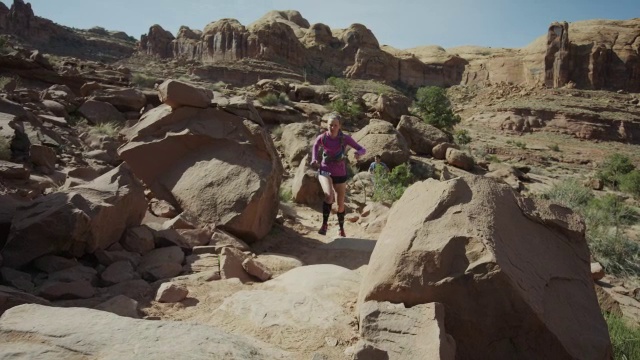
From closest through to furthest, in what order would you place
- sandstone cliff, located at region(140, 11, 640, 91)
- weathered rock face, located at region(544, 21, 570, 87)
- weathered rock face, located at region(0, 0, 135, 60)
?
weathered rock face, located at region(544, 21, 570, 87) → sandstone cliff, located at region(140, 11, 640, 91) → weathered rock face, located at region(0, 0, 135, 60)

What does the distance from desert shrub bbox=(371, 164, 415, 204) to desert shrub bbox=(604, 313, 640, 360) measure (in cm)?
495

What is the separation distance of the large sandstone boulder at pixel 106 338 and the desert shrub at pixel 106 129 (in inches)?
Result: 335

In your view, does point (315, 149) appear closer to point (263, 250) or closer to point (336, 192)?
point (336, 192)

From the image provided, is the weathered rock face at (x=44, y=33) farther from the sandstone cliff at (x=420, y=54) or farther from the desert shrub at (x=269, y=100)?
the desert shrub at (x=269, y=100)

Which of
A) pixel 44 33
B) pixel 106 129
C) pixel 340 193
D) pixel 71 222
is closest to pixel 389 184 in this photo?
pixel 340 193

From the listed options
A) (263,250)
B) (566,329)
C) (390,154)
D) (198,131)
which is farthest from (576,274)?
(390,154)

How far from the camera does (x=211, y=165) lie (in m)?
5.81

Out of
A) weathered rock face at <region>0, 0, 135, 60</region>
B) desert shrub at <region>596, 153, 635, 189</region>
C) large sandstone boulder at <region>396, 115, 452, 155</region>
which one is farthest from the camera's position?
weathered rock face at <region>0, 0, 135, 60</region>

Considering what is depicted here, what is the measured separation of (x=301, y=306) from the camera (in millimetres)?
3082

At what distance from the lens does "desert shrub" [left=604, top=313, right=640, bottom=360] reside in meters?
3.58

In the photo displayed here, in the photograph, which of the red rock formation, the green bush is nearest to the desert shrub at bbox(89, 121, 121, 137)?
the green bush

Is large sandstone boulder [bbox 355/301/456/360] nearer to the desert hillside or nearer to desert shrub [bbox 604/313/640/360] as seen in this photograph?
the desert hillside

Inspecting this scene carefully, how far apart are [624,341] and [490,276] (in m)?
2.28

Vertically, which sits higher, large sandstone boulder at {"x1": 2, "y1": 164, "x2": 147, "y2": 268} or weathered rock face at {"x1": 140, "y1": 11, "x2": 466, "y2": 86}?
weathered rock face at {"x1": 140, "y1": 11, "x2": 466, "y2": 86}
